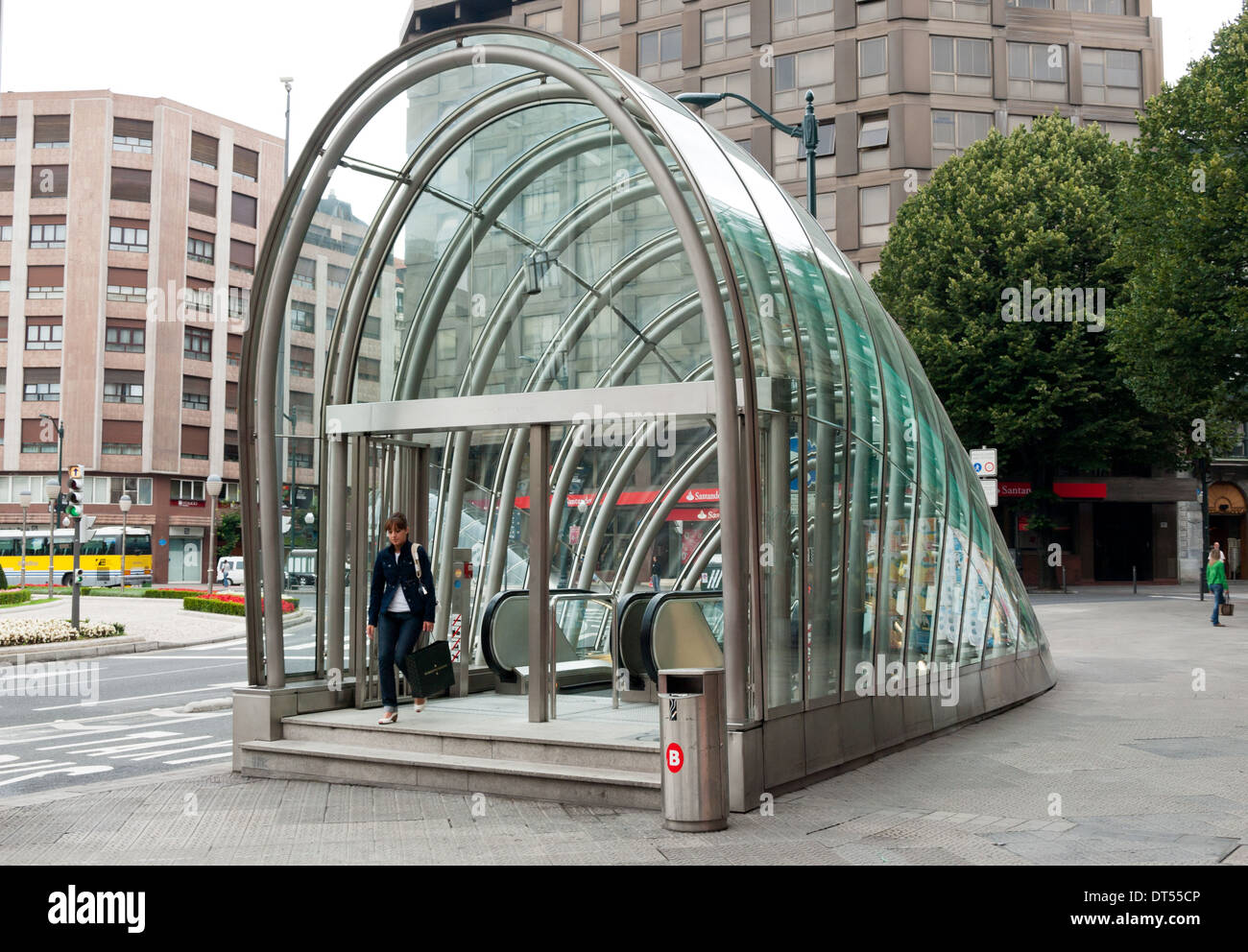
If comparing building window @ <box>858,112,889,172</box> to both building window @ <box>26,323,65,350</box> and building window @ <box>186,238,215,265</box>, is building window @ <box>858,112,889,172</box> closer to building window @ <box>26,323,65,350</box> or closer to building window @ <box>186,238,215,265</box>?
building window @ <box>186,238,215,265</box>

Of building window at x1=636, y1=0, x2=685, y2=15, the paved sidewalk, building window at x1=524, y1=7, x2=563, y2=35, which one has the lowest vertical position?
the paved sidewalk

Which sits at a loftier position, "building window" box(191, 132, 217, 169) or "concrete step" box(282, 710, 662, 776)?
"building window" box(191, 132, 217, 169)

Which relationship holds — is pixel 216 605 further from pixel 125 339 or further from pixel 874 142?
pixel 125 339

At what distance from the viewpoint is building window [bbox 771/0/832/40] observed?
4759 centimetres

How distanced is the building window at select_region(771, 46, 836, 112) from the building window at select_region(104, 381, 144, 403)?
3681cm

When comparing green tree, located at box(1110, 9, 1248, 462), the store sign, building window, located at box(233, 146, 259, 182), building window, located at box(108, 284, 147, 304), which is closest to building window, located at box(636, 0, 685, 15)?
the store sign

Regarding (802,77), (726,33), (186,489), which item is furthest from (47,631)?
(186,489)

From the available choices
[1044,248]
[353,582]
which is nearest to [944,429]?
[353,582]

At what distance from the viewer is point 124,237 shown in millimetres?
62719

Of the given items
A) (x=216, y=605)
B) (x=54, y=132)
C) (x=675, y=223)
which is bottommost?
(x=216, y=605)

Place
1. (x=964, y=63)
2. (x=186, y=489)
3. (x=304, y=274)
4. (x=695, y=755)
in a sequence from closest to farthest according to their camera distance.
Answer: (x=695, y=755) < (x=304, y=274) < (x=964, y=63) < (x=186, y=489)

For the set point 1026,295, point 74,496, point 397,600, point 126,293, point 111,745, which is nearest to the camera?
point 397,600

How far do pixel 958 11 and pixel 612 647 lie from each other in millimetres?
43781

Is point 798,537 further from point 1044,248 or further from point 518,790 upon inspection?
point 1044,248
